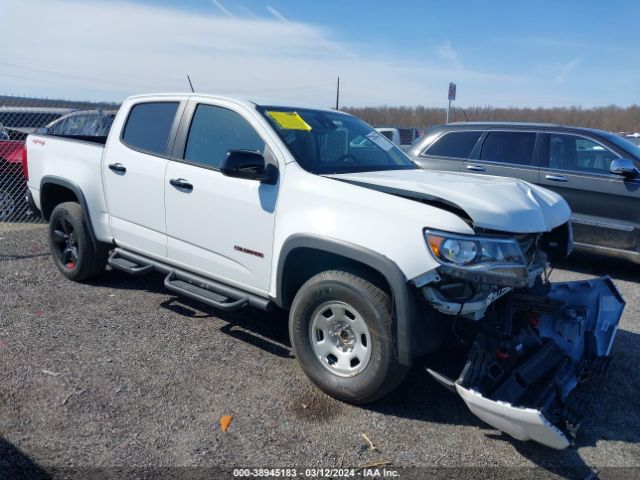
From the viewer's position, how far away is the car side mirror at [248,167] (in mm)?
3734

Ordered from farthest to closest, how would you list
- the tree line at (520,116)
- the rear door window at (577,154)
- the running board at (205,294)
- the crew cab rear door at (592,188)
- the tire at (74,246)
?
the tree line at (520,116), the rear door window at (577,154), the crew cab rear door at (592,188), the tire at (74,246), the running board at (205,294)

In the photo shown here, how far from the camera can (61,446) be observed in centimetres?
309

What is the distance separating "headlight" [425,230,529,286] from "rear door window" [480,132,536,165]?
4687 mm

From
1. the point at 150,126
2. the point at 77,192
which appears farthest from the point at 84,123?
the point at 150,126

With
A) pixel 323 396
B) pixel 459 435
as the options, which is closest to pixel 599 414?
pixel 459 435

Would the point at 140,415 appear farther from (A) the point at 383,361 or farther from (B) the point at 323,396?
(A) the point at 383,361

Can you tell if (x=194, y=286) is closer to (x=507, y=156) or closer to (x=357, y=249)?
(x=357, y=249)

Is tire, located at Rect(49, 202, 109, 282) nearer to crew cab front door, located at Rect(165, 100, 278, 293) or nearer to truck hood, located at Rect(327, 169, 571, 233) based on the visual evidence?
crew cab front door, located at Rect(165, 100, 278, 293)

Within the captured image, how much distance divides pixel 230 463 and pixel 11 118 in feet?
31.6

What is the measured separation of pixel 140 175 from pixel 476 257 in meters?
3.01

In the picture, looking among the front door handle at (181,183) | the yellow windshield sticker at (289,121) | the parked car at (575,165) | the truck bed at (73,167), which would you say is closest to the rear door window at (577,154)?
the parked car at (575,165)

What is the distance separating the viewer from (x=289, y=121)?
4.25 m

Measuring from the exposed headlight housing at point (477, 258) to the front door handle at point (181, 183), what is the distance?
6.76ft

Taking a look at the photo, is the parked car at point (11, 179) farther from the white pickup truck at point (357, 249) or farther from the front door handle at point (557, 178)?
the front door handle at point (557, 178)
